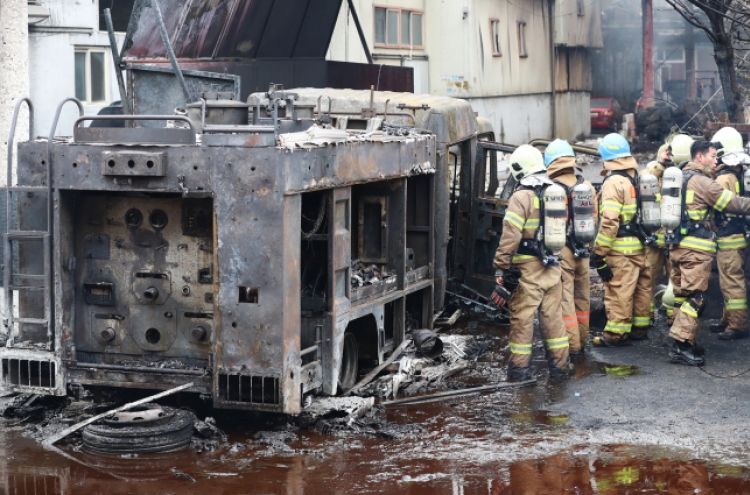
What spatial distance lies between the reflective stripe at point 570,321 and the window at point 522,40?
23.5 metres

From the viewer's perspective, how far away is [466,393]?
7.72 meters

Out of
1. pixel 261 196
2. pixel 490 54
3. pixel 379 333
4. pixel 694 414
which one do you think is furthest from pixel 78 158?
pixel 490 54

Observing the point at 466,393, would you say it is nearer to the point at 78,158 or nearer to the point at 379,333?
the point at 379,333

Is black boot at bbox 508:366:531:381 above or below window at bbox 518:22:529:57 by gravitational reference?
below

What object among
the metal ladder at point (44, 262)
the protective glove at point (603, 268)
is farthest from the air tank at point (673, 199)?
the metal ladder at point (44, 262)

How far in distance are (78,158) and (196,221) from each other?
838 mm

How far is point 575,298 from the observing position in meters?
9.15

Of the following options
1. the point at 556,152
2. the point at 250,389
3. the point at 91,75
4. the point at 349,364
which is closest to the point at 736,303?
the point at 556,152

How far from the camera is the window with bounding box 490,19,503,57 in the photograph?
28453 mm

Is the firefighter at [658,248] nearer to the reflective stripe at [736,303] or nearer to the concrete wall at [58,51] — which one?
the reflective stripe at [736,303]

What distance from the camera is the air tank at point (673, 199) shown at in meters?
8.64

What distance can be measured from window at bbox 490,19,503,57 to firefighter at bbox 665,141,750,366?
20.2m

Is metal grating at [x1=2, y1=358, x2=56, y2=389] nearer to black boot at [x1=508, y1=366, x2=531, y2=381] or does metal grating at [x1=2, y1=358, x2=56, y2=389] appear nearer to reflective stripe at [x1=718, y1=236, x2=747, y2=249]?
black boot at [x1=508, y1=366, x2=531, y2=381]

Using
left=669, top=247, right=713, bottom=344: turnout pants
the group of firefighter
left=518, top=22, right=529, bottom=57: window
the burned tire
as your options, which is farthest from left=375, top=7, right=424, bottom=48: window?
the burned tire
